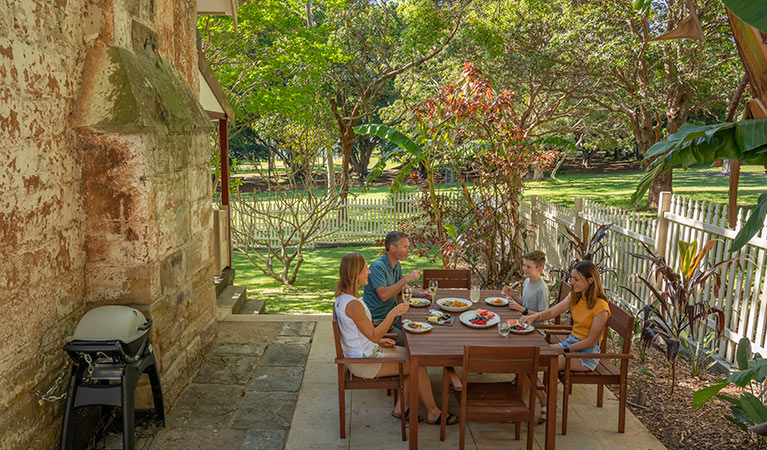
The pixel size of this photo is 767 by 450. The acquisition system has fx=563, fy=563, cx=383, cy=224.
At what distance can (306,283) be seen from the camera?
486 inches

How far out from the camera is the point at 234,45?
12922 millimetres

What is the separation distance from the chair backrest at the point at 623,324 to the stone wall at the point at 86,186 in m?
3.78

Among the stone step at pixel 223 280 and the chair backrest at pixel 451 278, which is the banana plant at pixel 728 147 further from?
the stone step at pixel 223 280

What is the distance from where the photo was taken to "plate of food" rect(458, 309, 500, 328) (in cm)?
484

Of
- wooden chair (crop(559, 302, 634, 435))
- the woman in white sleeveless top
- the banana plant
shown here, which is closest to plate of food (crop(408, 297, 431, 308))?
the woman in white sleeveless top

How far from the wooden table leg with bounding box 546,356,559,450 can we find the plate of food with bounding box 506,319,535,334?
1.52 ft

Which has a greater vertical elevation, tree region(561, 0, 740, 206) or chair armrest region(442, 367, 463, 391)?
tree region(561, 0, 740, 206)

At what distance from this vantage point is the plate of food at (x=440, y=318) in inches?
195

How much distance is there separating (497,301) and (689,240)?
2.63m

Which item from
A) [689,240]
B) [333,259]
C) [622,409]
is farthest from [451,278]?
[333,259]

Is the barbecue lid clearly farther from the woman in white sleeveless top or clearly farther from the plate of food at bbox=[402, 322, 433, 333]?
the plate of food at bbox=[402, 322, 433, 333]

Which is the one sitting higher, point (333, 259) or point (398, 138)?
point (398, 138)

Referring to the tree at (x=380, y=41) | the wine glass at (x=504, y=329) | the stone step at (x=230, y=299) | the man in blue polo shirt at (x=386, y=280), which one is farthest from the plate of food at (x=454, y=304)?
the tree at (x=380, y=41)

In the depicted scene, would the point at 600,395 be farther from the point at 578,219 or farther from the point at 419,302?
the point at 578,219
